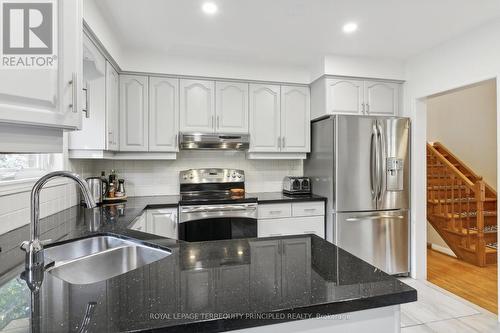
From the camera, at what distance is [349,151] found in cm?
297

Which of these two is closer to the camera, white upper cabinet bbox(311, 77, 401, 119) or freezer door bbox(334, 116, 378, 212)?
freezer door bbox(334, 116, 378, 212)

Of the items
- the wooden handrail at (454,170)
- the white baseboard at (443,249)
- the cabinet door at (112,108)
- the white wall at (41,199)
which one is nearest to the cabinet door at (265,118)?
the cabinet door at (112,108)

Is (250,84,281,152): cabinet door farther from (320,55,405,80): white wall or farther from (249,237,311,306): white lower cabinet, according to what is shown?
(249,237,311,306): white lower cabinet

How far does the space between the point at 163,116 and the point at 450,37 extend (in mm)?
2867

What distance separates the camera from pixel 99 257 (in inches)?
53.1

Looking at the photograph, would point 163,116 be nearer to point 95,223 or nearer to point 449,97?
point 95,223

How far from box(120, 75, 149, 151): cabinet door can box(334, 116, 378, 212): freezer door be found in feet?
6.56

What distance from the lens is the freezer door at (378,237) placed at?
9.83 ft

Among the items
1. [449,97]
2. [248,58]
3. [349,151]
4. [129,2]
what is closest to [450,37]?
[349,151]

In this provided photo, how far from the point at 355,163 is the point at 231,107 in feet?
4.79

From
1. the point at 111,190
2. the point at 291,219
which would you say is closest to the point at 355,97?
the point at 291,219

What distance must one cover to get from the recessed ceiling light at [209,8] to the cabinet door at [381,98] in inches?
74.9

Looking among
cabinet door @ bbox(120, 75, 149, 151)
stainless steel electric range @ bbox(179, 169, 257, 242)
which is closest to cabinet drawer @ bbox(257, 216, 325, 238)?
stainless steel electric range @ bbox(179, 169, 257, 242)

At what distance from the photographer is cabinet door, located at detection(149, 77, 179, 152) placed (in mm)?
3010
